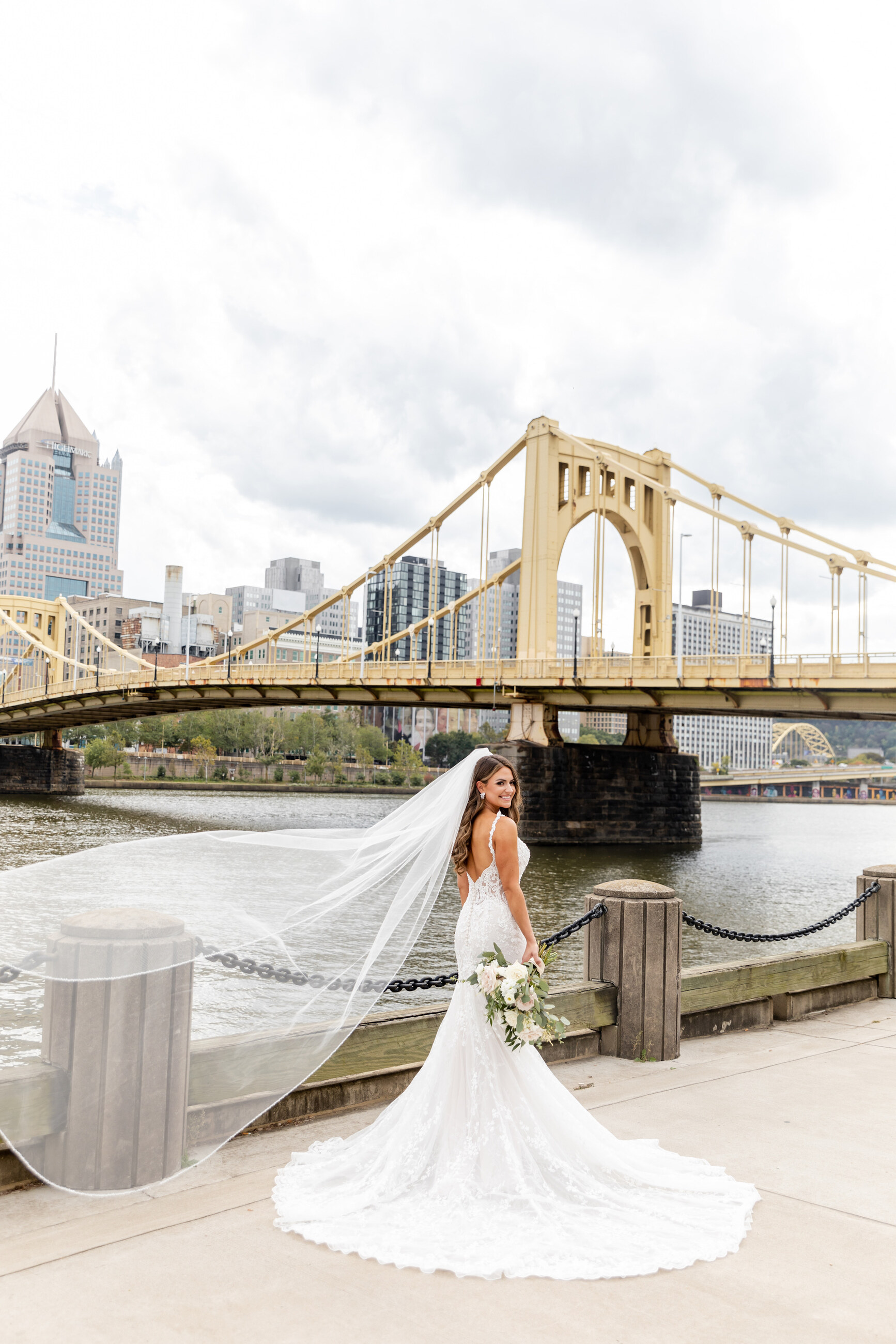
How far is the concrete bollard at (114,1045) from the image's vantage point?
370cm

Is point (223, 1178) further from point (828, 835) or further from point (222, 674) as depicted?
point (828, 835)

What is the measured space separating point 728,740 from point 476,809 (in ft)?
534

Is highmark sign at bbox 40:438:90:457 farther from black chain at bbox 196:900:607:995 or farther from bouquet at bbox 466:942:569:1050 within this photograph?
bouquet at bbox 466:942:569:1050

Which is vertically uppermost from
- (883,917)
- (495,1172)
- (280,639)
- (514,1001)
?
(280,639)

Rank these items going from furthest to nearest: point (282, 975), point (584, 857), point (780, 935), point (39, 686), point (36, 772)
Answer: point (36, 772) < point (39, 686) < point (584, 857) < point (780, 935) < point (282, 975)

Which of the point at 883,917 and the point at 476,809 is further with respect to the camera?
the point at 883,917

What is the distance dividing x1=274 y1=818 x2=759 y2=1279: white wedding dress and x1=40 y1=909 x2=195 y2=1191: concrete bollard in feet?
1.68

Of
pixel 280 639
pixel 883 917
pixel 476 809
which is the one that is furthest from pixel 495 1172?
pixel 280 639

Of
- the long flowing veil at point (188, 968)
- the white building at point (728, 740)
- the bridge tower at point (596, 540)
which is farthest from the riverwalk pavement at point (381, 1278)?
the white building at point (728, 740)

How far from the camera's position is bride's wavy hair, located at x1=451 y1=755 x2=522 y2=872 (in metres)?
4.34

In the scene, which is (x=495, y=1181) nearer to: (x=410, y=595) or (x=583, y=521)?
(x=583, y=521)

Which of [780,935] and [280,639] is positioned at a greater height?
[280,639]

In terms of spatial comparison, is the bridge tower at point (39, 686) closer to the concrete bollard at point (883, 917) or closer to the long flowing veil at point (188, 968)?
the concrete bollard at point (883, 917)

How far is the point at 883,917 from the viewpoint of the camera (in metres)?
8.46
